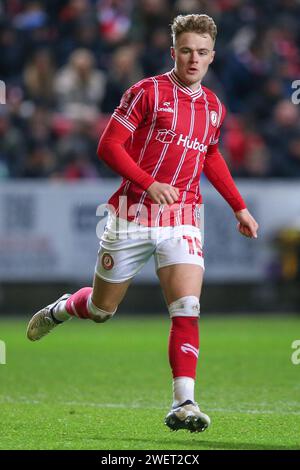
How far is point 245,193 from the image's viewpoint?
1438cm

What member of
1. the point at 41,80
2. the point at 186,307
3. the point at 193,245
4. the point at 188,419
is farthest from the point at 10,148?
the point at 188,419

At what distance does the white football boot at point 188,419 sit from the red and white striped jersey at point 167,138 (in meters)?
1.01

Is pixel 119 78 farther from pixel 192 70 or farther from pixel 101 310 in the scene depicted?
pixel 192 70

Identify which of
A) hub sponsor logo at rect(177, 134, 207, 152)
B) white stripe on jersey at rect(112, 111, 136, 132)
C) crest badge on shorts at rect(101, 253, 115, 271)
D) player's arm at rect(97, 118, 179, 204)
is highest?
white stripe on jersey at rect(112, 111, 136, 132)

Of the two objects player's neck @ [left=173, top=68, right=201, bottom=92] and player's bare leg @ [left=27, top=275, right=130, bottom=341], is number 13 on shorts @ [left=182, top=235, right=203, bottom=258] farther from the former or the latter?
player's neck @ [left=173, top=68, right=201, bottom=92]

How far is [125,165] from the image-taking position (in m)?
5.97

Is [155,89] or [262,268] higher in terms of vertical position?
[262,268]

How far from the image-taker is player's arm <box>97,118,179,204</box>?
584 centimetres

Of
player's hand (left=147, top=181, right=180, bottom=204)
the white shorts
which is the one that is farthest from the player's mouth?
the white shorts

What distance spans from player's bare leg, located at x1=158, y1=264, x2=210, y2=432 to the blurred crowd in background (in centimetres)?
883

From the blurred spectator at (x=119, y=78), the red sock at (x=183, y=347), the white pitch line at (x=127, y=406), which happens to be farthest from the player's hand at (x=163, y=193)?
the blurred spectator at (x=119, y=78)

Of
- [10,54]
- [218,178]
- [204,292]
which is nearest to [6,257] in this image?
[204,292]

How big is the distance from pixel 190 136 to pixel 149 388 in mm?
2403

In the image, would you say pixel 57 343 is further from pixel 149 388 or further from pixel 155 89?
pixel 155 89
